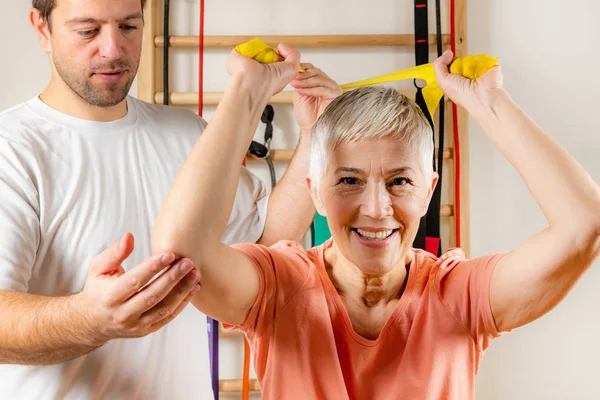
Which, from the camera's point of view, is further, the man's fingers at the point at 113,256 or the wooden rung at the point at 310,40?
the wooden rung at the point at 310,40

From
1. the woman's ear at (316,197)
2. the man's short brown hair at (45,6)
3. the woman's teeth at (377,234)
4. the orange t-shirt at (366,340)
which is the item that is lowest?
the orange t-shirt at (366,340)

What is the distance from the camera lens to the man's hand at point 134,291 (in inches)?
35.4

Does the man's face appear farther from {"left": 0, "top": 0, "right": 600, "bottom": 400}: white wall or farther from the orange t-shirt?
{"left": 0, "top": 0, "right": 600, "bottom": 400}: white wall

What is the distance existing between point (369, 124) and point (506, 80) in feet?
4.45

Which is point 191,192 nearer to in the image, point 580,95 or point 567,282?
point 567,282

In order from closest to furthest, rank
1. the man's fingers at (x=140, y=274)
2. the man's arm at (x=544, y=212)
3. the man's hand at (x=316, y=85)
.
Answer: the man's fingers at (x=140, y=274), the man's arm at (x=544, y=212), the man's hand at (x=316, y=85)

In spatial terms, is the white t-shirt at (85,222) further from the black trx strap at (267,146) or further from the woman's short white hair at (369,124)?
the black trx strap at (267,146)

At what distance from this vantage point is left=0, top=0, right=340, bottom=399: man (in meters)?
1.30

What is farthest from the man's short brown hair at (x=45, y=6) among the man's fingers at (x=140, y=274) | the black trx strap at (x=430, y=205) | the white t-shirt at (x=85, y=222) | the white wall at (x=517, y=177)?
the white wall at (x=517, y=177)

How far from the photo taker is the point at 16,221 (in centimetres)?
128

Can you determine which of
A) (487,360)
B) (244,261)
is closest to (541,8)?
(487,360)

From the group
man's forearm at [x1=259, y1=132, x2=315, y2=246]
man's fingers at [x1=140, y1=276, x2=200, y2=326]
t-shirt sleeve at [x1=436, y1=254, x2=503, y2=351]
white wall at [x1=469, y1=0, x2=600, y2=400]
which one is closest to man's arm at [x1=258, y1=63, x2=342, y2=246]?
man's forearm at [x1=259, y1=132, x2=315, y2=246]

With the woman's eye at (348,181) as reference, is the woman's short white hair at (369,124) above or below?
above

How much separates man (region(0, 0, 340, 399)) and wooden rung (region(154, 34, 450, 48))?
651mm
